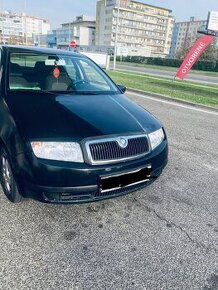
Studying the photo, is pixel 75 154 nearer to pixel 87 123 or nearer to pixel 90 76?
pixel 87 123

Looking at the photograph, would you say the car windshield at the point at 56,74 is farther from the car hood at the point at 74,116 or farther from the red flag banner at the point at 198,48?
the red flag banner at the point at 198,48

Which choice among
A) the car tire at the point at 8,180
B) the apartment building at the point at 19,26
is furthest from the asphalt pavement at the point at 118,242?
the apartment building at the point at 19,26

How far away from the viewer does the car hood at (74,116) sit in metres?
2.42

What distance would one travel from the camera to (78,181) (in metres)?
2.32

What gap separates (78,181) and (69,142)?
0.35 metres

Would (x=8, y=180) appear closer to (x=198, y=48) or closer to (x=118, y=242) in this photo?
(x=118, y=242)

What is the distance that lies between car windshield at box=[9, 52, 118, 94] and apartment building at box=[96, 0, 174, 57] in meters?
94.0

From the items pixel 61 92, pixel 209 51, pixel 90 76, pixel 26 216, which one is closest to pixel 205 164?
pixel 90 76

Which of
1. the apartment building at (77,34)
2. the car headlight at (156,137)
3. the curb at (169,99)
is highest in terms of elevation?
the apartment building at (77,34)

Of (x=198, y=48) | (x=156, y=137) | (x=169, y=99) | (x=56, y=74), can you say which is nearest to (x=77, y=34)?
(x=198, y=48)

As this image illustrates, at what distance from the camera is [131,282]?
6.57 feet

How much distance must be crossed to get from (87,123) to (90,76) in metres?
1.64

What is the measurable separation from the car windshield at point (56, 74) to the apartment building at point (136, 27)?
309 ft

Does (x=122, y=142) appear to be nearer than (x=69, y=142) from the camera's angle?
No
